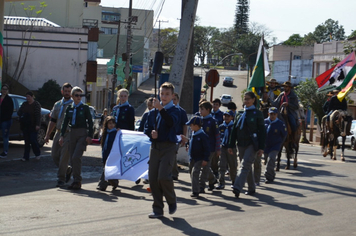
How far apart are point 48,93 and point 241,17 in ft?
303

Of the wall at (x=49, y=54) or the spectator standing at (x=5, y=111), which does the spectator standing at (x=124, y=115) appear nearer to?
the spectator standing at (x=5, y=111)

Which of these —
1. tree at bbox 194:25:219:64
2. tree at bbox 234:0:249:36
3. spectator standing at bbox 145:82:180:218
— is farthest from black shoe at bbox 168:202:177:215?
tree at bbox 234:0:249:36

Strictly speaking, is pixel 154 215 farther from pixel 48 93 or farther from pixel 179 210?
pixel 48 93

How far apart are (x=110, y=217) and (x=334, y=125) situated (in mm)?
12236

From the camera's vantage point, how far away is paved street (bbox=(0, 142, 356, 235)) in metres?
7.02

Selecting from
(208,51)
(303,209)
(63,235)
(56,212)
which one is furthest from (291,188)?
(208,51)

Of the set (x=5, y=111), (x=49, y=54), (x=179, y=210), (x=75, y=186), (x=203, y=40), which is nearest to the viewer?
(x=179, y=210)

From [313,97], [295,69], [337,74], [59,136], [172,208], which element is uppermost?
[295,69]

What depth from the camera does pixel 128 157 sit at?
33.6 feet

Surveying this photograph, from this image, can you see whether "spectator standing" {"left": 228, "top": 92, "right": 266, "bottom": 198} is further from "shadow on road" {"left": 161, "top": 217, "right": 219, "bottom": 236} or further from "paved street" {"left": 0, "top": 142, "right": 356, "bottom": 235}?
"shadow on road" {"left": 161, "top": 217, "right": 219, "bottom": 236}

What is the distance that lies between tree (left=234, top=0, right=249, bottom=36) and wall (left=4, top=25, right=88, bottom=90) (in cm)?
8705

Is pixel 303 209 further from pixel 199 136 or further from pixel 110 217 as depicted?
pixel 110 217

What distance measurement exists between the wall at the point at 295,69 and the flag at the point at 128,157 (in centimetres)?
5850

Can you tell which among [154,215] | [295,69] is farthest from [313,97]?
[295,69]
